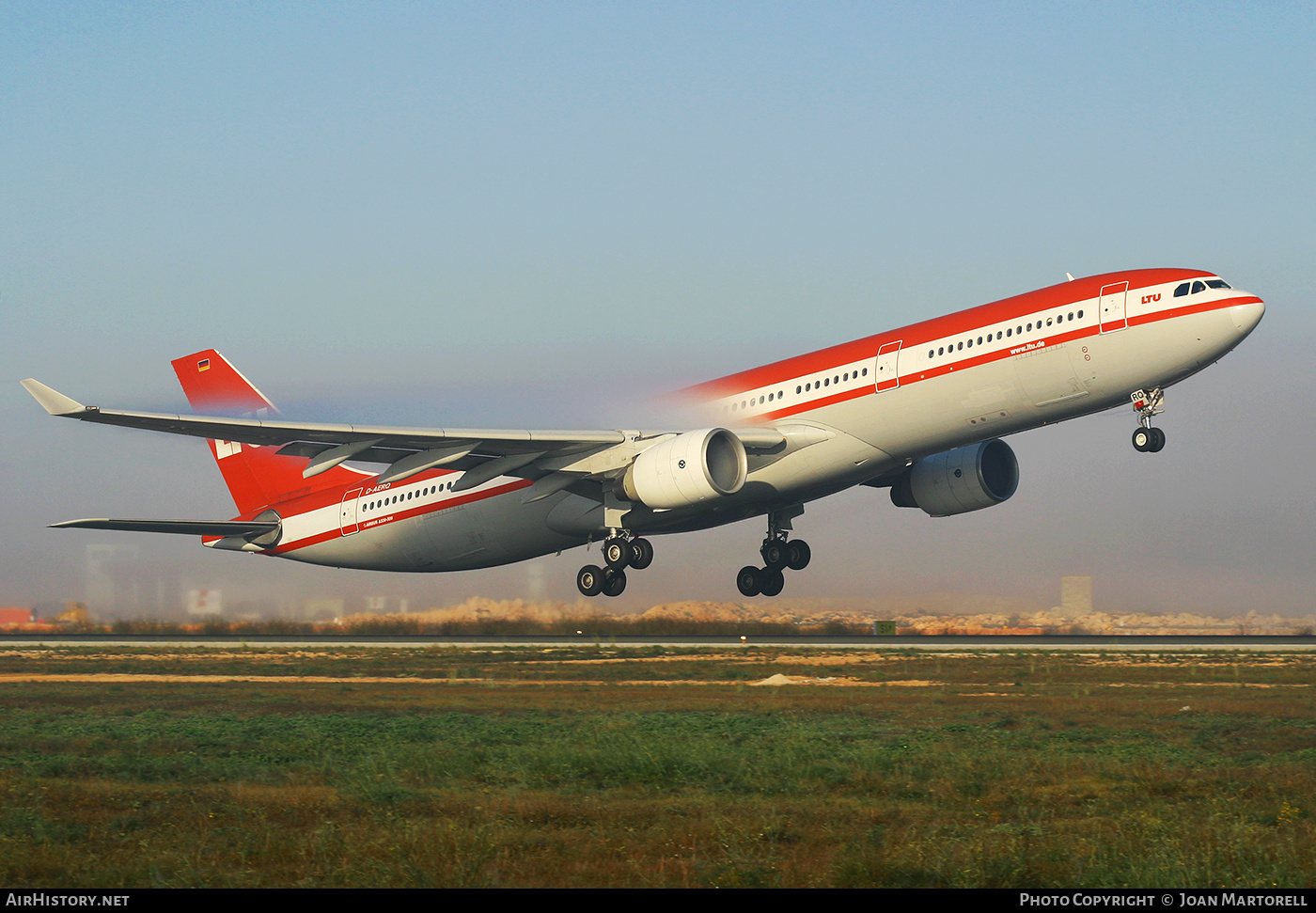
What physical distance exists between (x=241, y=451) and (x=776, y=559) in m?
21.0

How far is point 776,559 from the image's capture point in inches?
1604

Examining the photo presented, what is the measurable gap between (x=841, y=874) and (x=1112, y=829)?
11.0 ft

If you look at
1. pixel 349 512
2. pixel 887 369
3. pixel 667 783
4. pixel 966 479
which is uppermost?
pixel 887 369

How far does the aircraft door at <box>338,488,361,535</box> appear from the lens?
42.7m

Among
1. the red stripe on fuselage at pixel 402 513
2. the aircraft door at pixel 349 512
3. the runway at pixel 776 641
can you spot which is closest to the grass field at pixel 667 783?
the red stripe on fuselage at pixel 402 513

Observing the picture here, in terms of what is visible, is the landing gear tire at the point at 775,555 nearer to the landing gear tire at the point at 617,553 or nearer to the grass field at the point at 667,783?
the landing gear tire at the point at 617,553

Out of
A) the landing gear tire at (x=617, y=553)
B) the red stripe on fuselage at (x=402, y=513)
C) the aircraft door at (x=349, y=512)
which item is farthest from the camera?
the aircraft door at (x=349, y=512)

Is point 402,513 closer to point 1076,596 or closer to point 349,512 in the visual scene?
point 349,512

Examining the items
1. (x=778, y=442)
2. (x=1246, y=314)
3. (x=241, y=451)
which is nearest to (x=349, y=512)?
(x=241, y=451)

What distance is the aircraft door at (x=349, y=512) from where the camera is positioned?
140ft

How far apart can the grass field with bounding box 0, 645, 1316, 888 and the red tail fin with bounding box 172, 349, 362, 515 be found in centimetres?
1788

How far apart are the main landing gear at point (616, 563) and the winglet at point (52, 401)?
14583 mm
